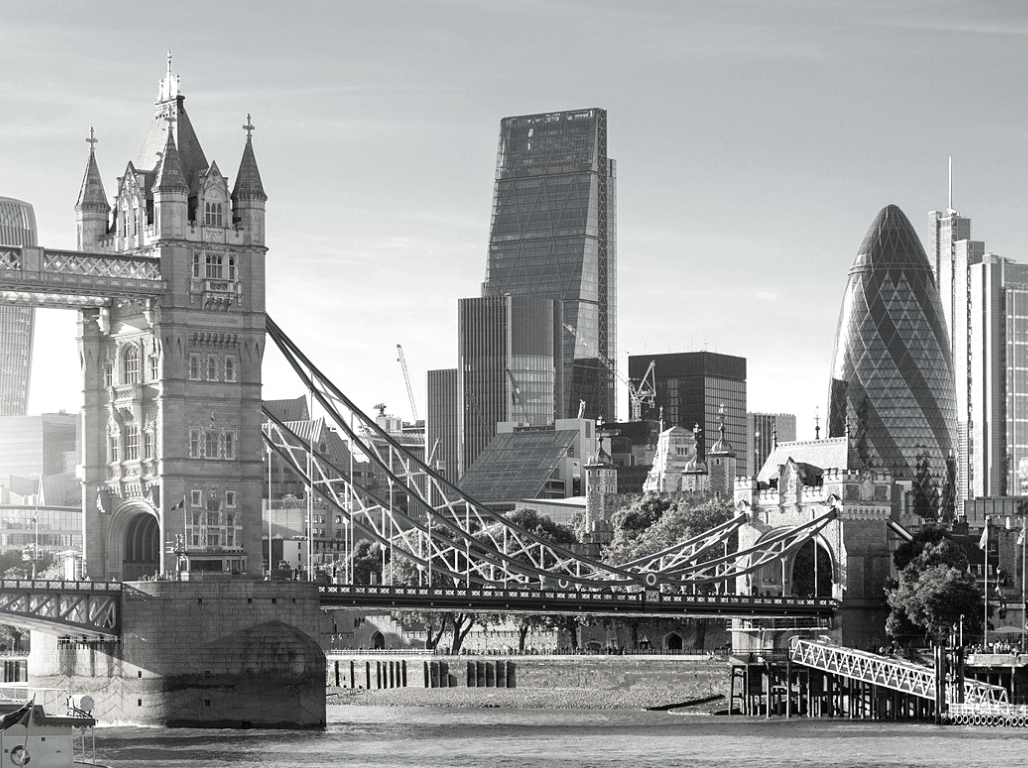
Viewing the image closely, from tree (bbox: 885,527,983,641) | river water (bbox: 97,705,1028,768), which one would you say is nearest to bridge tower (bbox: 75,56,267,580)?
river water (bbox: 97,705,1028,768)

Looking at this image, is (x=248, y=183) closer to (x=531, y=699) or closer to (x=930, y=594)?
(x=531, y=699)

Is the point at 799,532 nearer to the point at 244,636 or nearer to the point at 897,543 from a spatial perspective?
the point at 897,543

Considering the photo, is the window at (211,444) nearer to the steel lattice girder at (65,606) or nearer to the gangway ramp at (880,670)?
the steel lattice girder at (65,606)

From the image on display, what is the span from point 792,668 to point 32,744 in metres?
77.5

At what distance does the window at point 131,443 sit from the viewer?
153250 millimetres

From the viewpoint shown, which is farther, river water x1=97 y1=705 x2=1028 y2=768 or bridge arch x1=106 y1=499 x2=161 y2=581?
bridge arch x1=106 y1=499 x2=161 y2=581

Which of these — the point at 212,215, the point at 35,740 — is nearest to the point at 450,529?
the point at 212,215

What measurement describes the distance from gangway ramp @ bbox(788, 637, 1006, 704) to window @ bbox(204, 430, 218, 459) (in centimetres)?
3836

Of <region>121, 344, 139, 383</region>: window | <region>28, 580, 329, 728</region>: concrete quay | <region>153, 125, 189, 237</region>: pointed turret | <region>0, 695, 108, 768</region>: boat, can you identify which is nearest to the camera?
<region>0, 695, 108, 768</region>: boat

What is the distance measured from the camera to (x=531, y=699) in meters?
168

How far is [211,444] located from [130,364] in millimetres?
7202

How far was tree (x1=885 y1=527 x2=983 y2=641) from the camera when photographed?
172m

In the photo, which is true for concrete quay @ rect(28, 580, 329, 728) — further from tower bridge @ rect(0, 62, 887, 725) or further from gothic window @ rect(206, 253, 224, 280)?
gothic window @ rect(206, 253, 224, 280)

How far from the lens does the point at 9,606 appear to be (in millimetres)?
140625
